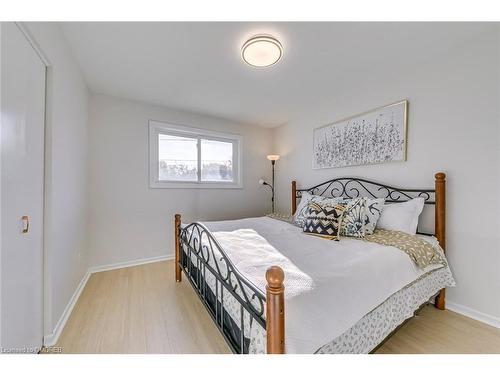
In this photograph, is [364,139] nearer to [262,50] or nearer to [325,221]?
[325,221]

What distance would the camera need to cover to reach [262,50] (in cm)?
179

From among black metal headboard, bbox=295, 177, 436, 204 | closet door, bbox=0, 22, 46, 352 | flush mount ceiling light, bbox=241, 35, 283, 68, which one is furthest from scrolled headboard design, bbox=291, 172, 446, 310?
closet door, bbox=0, 22, 46, 352

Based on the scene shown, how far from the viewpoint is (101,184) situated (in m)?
2.82

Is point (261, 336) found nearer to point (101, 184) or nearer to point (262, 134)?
point (101, 184)

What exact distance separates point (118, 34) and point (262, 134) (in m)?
2.82

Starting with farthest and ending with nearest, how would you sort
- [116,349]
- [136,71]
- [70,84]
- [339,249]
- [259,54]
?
1. [136,71]
2. [70,84]
3. [259,54]
4. [339,249]
5. [116,349]

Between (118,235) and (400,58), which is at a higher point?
(400,58)

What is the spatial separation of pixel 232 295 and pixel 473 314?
215 centimetres

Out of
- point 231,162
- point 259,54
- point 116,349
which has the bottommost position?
point 116,349

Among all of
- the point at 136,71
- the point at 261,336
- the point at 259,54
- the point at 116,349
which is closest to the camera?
the point at 261,336

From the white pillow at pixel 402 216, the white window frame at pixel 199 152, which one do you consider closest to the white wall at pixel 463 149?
the white pillow at pixel 402 216

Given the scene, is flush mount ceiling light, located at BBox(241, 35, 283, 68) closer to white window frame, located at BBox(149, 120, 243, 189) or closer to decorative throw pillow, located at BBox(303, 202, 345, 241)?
decorative throw pillow, located at BBox(303, 202, 345, 241)

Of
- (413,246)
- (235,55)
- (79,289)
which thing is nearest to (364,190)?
(413,246)

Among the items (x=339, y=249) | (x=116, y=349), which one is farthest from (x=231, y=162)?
(x=116, y=349)
